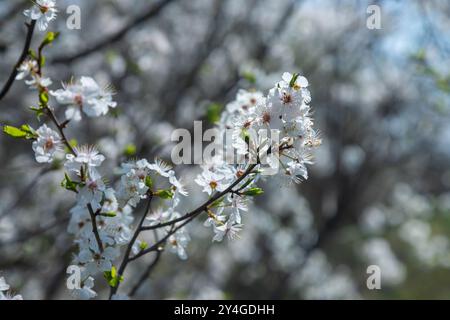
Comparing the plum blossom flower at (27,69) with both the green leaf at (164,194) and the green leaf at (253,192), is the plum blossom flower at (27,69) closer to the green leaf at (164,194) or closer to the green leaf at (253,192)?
the green leaf at (164,194)

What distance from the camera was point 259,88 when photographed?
3.29 m

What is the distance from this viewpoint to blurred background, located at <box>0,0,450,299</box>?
3959mm

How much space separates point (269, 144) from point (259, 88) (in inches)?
62.0

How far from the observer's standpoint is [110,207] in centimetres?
198

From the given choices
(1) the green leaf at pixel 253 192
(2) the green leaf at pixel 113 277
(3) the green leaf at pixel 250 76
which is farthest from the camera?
(3) the green leaf at pixel 250 76

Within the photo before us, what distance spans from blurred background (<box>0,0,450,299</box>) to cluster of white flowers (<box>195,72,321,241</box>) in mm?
996

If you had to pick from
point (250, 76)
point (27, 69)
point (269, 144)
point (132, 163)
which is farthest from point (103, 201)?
point (250, 76)

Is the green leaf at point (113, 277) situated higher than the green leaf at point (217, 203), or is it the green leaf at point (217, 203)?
the green leaf at point (217, 203)

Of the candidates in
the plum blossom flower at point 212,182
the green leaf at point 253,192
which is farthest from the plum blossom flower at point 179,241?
the green leaf at point 253,192

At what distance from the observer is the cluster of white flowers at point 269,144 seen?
1733 millimetres

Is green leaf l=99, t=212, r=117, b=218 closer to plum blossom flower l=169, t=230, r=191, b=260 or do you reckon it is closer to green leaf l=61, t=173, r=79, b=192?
green leaf l=61, t=173, r=79, b=192

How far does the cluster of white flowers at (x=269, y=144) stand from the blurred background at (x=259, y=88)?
1.00m

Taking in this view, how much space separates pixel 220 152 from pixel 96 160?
68 centimetres
